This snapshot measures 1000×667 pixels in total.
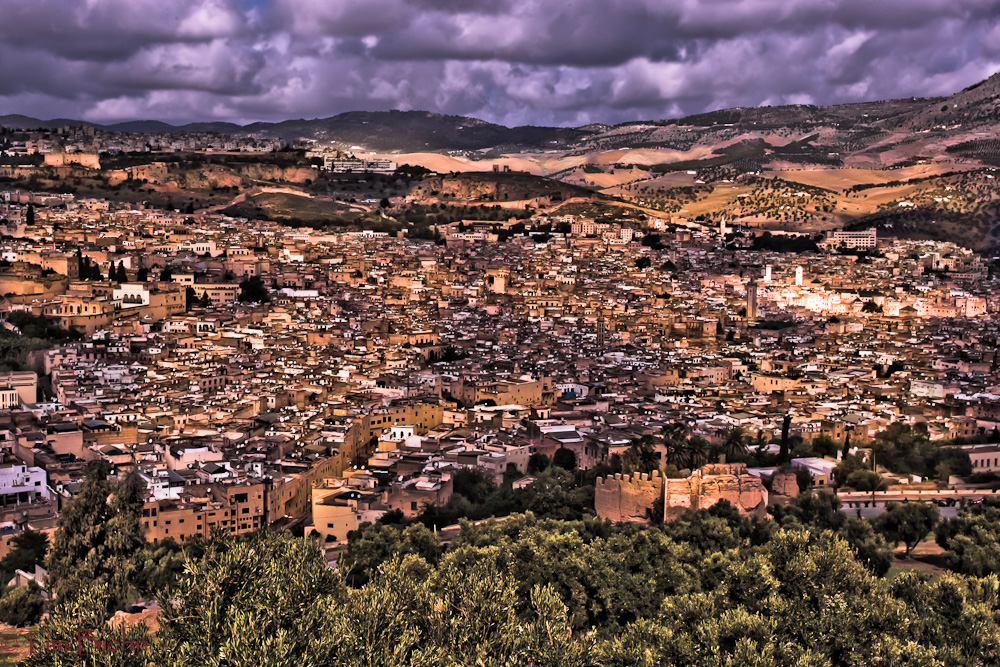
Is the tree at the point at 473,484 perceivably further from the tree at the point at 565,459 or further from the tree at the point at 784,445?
the tree at the point at 784,445

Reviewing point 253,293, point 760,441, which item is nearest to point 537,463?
point 760,441

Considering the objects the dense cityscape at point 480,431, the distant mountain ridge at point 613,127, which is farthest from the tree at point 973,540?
the distant mountain ridge at point 613,127

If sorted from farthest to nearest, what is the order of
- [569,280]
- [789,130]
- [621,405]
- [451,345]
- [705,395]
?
[789,130], [569,280], [451,345], [705,395], [621,405]

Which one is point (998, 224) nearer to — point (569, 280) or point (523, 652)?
point (569, 280)

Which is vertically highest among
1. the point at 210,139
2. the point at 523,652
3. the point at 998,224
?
the point at 210,139

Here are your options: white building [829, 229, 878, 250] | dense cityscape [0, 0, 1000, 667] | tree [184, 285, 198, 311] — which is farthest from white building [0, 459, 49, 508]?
white building [829, 229, 878, 250]

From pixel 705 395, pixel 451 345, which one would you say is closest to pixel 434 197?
pixel 451 345
